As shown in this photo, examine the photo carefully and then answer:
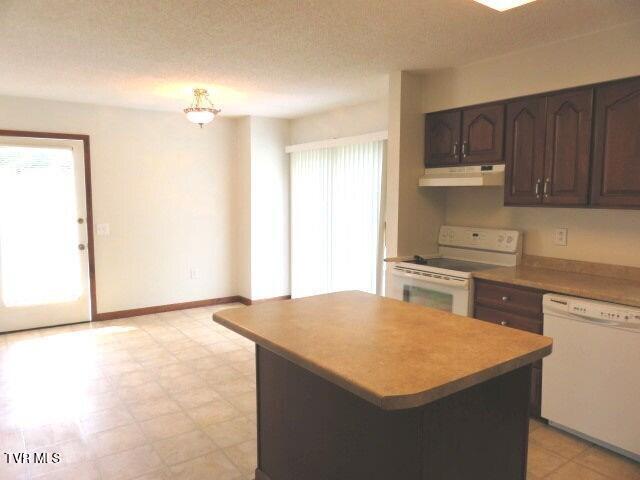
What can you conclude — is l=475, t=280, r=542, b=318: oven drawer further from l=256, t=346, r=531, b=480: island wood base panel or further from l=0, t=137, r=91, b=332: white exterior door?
l=0, t=137, r=91, b=332: white exterior door

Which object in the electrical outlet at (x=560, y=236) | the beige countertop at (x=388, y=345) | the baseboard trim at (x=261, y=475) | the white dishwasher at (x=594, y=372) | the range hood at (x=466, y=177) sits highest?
the range hood at (x=466, y=177)

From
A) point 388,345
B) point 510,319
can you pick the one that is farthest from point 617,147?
point 388,345

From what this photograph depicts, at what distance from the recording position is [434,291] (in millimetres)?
3568

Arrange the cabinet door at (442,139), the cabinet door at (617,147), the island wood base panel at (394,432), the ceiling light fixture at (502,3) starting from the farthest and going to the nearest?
1. the cabinet door at (442,139)
2. the cabinet door at (617,147)
3. the ceiling light fixture at (502,3)
4. the island wood base panel at (394,432)

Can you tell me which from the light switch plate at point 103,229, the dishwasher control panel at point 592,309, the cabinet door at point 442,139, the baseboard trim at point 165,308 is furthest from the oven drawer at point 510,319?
the light switch plate at point 103,229

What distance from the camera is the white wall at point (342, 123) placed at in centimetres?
490

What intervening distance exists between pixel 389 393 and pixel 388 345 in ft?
1.36

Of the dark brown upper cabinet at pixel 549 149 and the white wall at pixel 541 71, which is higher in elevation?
the white wall at pixel 541 71

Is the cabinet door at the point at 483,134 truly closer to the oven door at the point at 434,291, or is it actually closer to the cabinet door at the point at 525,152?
the cabinet door at the point at 525,152

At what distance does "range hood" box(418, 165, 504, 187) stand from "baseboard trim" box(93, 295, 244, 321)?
333cm

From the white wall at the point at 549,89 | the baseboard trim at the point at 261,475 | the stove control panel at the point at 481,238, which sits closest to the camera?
the baseboard trim at the point at 261,475

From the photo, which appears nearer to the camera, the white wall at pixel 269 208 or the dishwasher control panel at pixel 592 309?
the dishwasher control panel at pixel 592 309

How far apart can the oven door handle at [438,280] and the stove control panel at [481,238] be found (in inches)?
22.4

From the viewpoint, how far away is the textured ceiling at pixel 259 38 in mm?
2537
